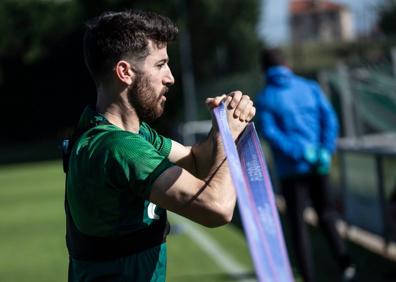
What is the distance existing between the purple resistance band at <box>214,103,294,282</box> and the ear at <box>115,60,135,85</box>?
327mm

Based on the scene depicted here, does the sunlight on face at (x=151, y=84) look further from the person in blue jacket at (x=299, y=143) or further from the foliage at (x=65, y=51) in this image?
the foliage at (x=65, y=51)

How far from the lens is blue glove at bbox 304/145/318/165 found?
653 cm

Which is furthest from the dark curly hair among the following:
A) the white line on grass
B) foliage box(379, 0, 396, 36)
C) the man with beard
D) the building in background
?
foliage box(379, 0, 396, 36)

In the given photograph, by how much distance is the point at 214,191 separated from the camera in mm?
2537

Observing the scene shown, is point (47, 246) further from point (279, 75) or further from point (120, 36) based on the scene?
point (120, 36)

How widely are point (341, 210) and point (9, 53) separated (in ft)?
87.8

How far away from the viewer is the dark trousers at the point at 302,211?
6.54m

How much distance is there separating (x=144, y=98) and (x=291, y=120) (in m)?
3.92

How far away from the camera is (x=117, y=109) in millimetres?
2803

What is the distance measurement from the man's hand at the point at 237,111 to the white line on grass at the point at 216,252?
4692 millimetres

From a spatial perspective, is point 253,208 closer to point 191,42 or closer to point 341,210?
point 341,210

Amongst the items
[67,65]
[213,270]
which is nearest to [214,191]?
[213,270]

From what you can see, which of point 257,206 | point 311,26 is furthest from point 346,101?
point 311,26

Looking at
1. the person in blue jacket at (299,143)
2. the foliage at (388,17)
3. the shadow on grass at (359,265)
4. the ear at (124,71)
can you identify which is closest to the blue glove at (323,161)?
the person in blue jacket at (299,143)
